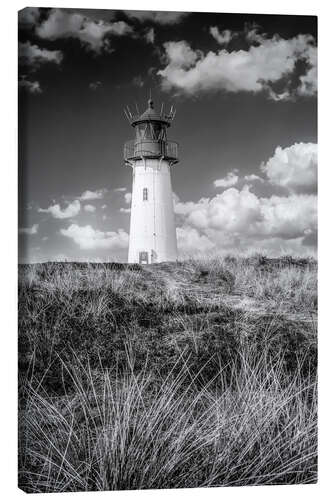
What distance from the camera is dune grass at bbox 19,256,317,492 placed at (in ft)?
13.2

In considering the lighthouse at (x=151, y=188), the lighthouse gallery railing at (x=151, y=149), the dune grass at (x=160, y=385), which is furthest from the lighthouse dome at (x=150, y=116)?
the dune grass at (x=160, y=385)

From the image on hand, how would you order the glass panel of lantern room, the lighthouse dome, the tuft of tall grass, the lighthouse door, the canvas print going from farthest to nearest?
the lighthouse door, the glass panel of lantern room, the lighthouse dome, the canvas print, the tuft of tall grass

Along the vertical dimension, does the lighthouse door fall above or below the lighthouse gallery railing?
below

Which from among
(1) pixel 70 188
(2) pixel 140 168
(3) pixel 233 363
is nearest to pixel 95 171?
(1) pixel 70 188

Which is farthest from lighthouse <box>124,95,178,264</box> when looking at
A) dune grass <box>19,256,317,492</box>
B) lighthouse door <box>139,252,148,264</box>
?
dune grass <box>19,256,317,492</box>

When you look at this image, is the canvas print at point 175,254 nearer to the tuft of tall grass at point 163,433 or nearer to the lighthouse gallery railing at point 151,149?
the tuft of tall grass at point 163,433

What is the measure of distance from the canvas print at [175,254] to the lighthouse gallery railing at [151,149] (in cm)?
14

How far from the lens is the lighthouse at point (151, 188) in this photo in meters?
5.31

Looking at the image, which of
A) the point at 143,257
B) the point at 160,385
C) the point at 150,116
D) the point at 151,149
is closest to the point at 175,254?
the point at 143,257

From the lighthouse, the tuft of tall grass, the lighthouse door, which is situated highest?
the lighthouse

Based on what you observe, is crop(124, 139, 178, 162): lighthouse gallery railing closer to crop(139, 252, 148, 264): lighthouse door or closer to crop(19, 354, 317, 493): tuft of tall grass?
crop(139, 252, 148, 264): lighthouse door

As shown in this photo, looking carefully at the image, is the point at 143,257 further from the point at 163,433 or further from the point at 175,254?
the point at 163,433

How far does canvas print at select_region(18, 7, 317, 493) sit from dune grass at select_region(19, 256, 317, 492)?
13 mm
